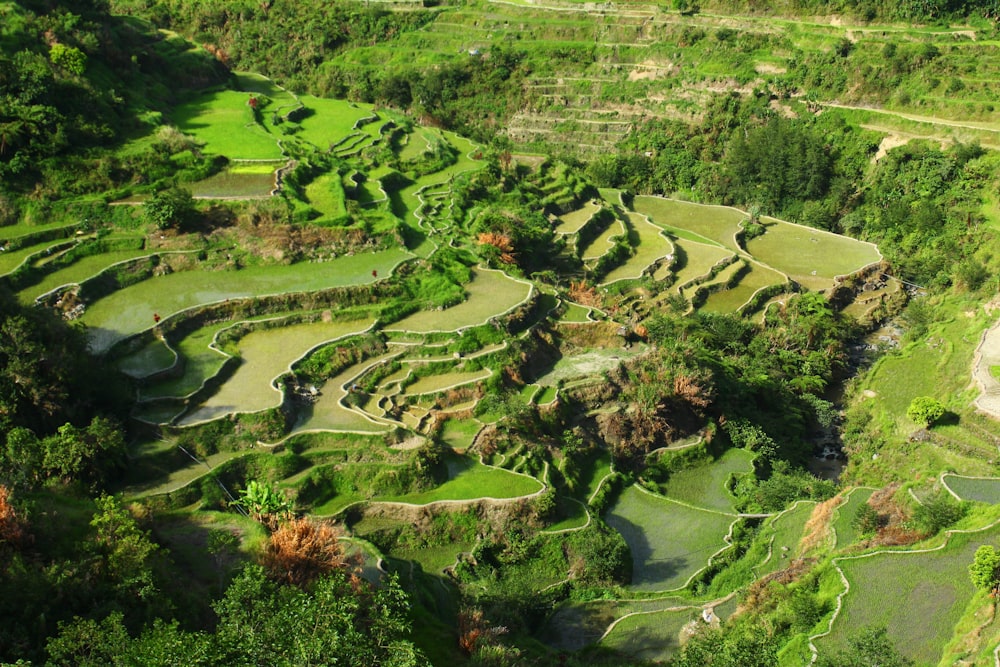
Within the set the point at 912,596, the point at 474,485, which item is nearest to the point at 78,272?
the point at 474,485

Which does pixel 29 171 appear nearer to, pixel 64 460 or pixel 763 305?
pixel 64 460

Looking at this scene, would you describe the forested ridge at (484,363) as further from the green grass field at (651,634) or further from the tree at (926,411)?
the tree at (926,411)

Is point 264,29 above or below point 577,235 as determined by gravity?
above

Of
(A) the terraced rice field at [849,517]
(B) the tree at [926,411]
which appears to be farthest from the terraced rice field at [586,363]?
(B) the tree at [926,411]

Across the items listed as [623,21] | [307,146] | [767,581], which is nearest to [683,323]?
[767,581]

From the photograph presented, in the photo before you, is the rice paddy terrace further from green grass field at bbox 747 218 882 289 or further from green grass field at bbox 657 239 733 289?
green grass field at bbox 657 239 733 289

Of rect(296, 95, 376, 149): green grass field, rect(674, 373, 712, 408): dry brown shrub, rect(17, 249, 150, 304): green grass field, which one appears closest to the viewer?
rect(17, 249, 150, 304): green grass field

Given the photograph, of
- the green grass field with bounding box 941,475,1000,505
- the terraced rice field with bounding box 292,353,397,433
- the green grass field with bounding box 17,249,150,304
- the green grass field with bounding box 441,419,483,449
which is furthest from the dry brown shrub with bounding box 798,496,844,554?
the green grass field with bounding box 17,249,150,304
